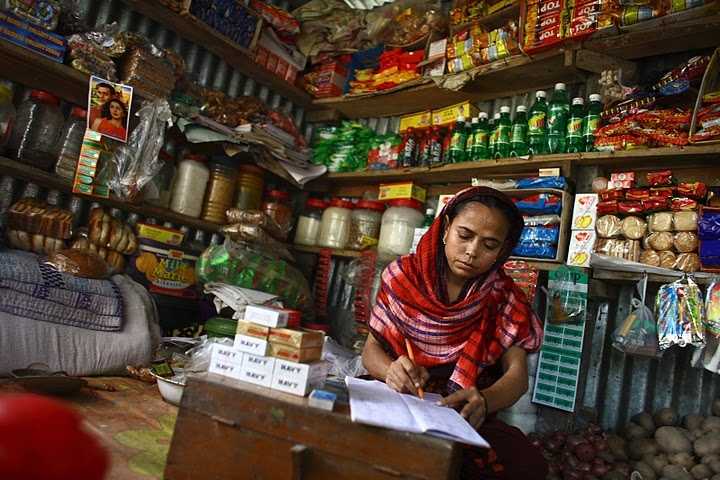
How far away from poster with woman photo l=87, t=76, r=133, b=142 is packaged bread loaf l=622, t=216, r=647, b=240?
284 cm

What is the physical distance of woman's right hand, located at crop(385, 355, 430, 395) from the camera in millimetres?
1408

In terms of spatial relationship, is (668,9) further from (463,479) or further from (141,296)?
(141,296)

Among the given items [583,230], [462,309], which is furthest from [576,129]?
[462,309]

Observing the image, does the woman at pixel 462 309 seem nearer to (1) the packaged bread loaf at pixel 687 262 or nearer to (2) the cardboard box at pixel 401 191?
(1) the packaged bread loaf at pixel 687 262

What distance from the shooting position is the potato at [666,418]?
7.55ft

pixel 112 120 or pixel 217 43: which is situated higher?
pixel 217 43

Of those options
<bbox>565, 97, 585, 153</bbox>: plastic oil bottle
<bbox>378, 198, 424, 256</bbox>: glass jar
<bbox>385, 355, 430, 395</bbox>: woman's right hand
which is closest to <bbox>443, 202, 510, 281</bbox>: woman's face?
<bbox>385, 355, 430, 395</bbox>: woman's right hand

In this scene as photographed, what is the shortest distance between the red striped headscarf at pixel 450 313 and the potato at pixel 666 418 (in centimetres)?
95

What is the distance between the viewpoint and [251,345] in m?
1.18

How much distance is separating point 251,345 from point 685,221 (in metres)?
2.08

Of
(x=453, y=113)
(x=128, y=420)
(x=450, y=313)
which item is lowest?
(x=128, y=420)

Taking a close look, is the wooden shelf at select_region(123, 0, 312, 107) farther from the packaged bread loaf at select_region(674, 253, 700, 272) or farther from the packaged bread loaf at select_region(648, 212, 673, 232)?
the packaged bread loaf at select_region(674, 253, 700, 272)

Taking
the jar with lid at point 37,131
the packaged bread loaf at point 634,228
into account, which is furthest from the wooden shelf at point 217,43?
the packaged bread loaf at point 634,228

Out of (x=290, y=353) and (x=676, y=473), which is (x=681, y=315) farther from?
(x=290, y=353)
